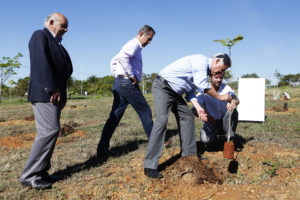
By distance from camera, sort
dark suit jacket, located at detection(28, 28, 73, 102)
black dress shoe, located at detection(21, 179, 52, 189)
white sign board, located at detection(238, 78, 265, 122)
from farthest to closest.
→ white sign board, located at detection(238, 78, 265, 122)
black dress shoe, located at detection(21, 179, 52, 189)
dark suit jacket, located at detection(28, 28, 73, 102)

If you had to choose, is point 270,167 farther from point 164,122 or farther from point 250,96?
point 250,96

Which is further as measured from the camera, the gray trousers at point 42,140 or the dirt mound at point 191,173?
the dirt mound at point 191,173

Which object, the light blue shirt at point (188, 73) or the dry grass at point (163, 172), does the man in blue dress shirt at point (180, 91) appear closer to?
the light blue shirt at point (188, 73)

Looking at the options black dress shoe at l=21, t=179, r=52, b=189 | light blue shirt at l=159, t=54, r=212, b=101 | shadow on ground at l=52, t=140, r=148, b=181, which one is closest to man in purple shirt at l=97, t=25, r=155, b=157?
shadow on ground at l=52, t=140, r=148, b=181

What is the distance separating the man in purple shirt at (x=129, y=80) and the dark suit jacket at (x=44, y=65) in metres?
1.08

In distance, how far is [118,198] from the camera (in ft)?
8.44

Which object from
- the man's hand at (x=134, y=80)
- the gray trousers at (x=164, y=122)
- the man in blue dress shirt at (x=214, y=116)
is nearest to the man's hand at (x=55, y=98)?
the gray trousers at (x=164, y=122)

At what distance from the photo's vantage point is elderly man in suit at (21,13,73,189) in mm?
2584

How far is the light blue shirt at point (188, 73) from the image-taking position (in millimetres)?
2797

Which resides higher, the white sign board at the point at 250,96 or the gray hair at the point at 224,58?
the gray hair at the point at 224,58

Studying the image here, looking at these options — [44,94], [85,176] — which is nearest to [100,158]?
[85,176]

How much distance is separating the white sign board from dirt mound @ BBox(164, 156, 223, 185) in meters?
5.11

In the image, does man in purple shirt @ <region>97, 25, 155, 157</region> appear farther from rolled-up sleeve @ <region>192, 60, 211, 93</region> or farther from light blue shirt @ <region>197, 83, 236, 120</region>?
rolled-up sleeve @ <region>192, 60, 211, 93</region>

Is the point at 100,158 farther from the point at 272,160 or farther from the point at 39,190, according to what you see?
the point at 272,160
